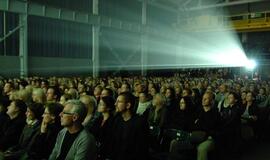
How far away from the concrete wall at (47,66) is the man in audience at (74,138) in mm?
14978

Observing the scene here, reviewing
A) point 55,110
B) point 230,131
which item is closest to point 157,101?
point 230,131

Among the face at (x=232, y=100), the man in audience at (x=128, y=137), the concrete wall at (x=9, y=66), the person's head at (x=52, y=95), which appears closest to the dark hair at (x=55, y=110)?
the man in audience at (x=128, y=137)

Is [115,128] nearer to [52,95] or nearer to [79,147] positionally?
[79,147]

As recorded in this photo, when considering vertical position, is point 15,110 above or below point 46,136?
above

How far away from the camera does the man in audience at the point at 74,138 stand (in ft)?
10.7

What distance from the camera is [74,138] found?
3.40 metres

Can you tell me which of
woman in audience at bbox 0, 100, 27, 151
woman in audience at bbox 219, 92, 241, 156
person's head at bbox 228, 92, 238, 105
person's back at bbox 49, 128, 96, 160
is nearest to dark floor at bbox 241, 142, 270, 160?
woman in audience at bbox 219, 92, 241, 156

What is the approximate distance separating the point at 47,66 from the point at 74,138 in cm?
1745

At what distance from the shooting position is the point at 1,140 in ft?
14.1

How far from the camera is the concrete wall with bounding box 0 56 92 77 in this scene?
17719 mm

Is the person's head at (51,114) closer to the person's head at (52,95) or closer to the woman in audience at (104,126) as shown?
the woman in audience at (104,126)

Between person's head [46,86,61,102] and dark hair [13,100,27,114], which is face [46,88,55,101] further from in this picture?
dark hair [13,100,27,114]

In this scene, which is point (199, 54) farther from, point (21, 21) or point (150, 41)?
point (21, 21)

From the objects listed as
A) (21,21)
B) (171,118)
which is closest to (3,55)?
(21,21)
